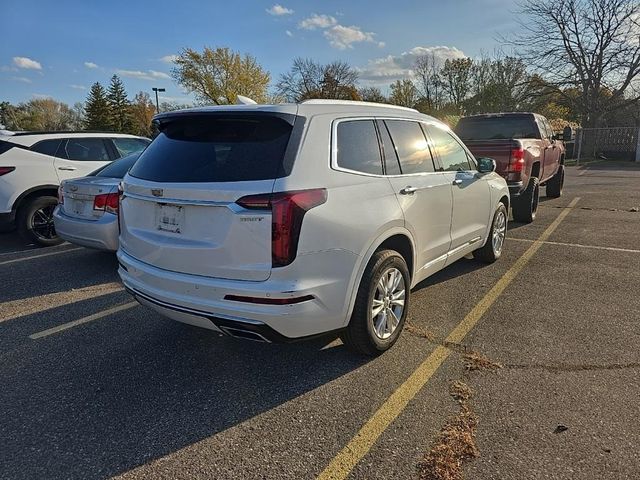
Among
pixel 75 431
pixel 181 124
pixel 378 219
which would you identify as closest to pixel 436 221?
pixel 378 219

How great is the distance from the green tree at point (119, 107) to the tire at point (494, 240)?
213ft

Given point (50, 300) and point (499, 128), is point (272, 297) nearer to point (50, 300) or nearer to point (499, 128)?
point (50, 300)

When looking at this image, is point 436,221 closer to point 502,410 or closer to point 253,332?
point 502,410

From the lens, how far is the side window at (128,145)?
26.3 feet

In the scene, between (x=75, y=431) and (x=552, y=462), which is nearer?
(x=552, y=462)

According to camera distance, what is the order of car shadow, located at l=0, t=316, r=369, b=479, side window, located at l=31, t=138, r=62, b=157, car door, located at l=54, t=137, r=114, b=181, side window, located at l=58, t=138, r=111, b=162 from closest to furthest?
car shadow, located at l=0, t=316, r=369, b=479 < side window, located at l=31, t=138, r=62, b=157 < car door, located at l=54, t=137, r=114, b=181 < side window, located at l=58, t=138, r=111, b=162

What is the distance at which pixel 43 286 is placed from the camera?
509cm

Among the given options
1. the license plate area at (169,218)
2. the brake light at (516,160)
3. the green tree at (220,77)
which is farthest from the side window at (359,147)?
the green tree at (220,77)

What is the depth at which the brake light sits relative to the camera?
7.32 m

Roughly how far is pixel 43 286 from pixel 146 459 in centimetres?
359

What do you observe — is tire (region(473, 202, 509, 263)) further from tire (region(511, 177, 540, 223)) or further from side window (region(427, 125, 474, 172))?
tire (region(511, 177, 540, 223))

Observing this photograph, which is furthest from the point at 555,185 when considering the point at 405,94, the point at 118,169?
the point at 405,94

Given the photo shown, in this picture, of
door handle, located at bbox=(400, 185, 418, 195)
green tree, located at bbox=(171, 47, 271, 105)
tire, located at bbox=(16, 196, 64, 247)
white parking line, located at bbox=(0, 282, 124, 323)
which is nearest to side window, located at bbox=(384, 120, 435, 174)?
door handle, located at bbox=(400, 185, 418, 195)

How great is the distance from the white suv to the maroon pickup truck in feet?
14.6
